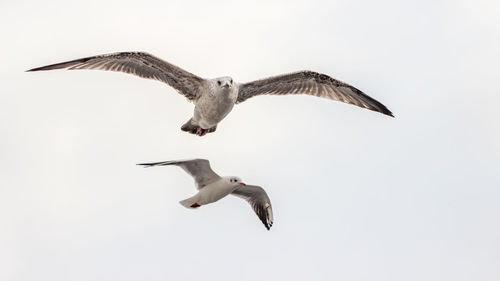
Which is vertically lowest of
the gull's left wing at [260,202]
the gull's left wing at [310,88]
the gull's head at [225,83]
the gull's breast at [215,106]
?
the gull's left wing at [260,202]

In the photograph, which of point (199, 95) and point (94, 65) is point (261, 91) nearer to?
point (199, 95)

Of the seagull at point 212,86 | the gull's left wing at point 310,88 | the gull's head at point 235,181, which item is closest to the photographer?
the gull's head at point 235,181

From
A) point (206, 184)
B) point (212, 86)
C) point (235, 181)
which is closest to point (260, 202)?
point (206, 184)

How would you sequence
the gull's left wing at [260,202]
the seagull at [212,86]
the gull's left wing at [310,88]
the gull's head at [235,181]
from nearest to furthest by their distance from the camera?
the gull's head at [235,181] < the seagull at [212,86] < the gull's left wing at [310,88] < the gull's left wing at [260,202]

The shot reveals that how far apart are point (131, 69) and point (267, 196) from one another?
16.0ft

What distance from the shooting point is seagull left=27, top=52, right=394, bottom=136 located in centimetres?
2086

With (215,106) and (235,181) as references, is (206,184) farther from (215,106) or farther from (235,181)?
(215,106)

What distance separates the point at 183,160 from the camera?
68.4 feet

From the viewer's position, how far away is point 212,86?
20.9 meters

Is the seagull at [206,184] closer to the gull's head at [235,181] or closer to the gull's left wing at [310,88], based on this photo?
the gull's head at [235,181]

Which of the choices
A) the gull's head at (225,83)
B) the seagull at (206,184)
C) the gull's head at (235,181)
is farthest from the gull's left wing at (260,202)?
the gull's head at (225,83)

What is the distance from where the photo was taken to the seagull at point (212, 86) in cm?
2086

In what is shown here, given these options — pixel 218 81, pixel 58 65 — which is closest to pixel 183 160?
pixel 218 81

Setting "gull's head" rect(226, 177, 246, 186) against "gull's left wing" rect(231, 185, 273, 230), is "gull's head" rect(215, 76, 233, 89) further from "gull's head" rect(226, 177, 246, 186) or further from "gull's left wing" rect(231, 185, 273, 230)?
"gull's left wing" rect(231, 185, 273, 230)
